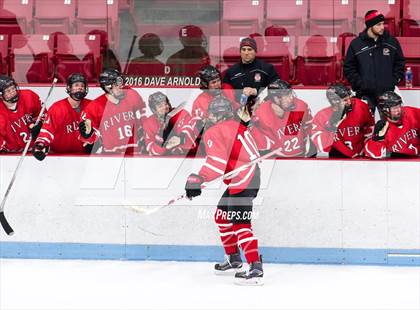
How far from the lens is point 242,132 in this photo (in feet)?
17.8

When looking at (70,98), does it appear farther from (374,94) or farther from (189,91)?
(374,94)

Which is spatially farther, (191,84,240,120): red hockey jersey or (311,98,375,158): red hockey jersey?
(191,84,240,120): red hockey jersey

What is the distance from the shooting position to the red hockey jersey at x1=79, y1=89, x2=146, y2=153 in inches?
245

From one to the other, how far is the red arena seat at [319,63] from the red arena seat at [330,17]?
0.20 metres

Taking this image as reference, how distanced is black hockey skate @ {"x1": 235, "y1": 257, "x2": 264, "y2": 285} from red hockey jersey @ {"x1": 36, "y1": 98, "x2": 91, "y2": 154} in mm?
1512

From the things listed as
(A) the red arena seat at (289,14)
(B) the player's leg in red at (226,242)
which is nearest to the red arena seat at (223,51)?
(A) the red arena seat at (289,14)

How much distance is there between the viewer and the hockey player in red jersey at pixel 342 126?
6059 mm

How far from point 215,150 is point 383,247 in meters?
1.30

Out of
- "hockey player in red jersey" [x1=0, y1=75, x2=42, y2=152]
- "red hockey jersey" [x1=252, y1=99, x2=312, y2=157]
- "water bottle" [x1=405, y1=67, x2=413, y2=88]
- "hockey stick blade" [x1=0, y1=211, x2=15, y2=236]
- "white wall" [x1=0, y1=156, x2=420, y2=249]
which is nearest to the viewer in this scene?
"white wall" [x1=0, y1=156, x2=420, y2=249]

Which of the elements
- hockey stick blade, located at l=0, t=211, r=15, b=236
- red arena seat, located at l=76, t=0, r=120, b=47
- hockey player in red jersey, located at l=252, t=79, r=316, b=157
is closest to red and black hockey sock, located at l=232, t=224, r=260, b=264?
hockey player in red jersey, located at l=252, t=79, r=316, b=157

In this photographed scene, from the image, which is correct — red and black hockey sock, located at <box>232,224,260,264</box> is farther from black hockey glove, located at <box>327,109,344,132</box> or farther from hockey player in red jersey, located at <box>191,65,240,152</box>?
black hockey glove, located at <box>327,109,344,132</box>

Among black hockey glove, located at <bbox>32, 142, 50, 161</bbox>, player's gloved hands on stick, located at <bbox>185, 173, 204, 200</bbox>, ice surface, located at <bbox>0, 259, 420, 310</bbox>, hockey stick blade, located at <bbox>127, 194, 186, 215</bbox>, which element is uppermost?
black hockey glove, located at <bbox>32, 142, 50, 161</bbox>

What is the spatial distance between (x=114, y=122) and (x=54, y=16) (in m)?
2.22

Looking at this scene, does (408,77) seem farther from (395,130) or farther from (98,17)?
(98,17)
